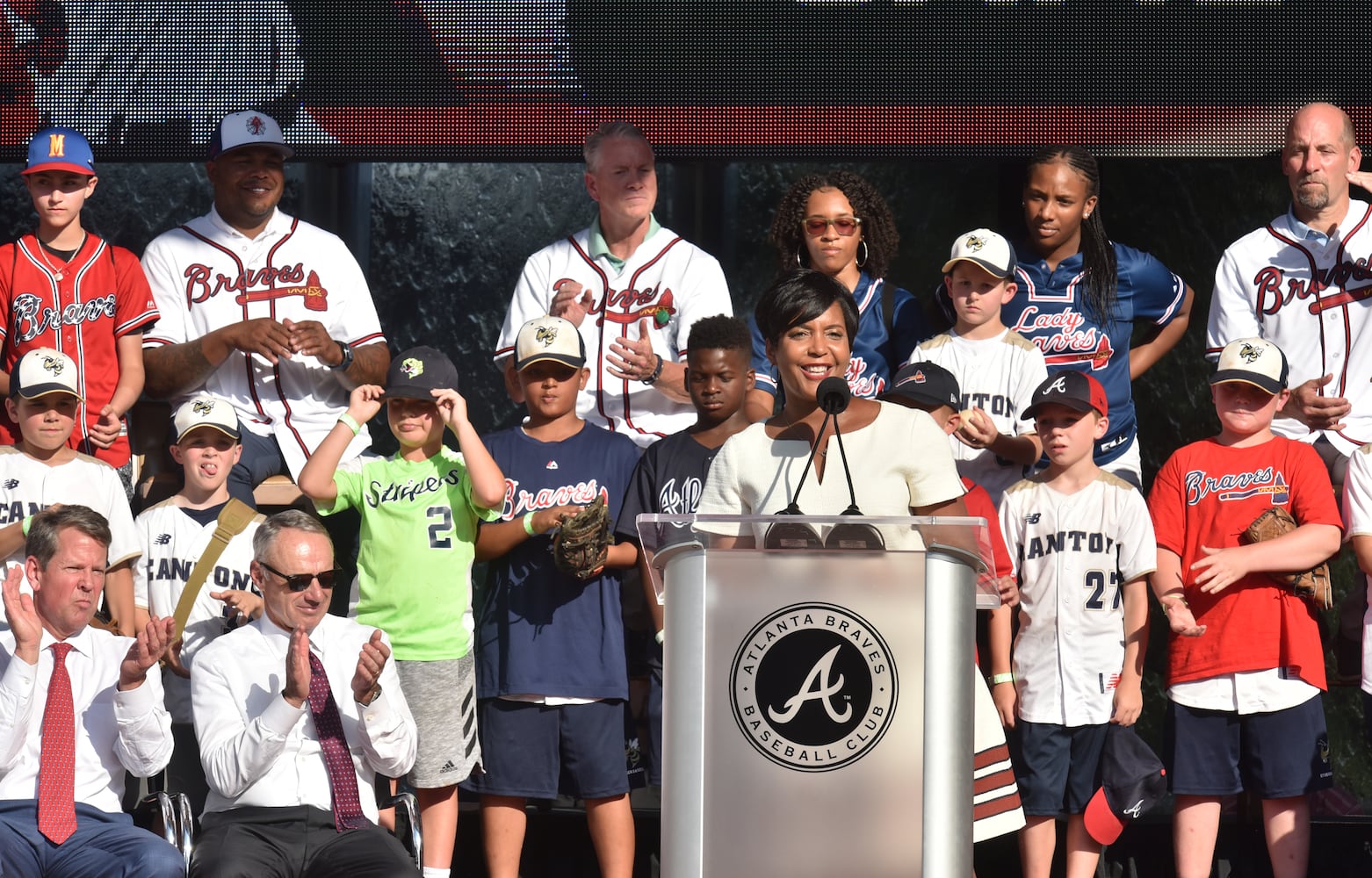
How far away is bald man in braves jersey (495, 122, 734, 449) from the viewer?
5383 millimetres

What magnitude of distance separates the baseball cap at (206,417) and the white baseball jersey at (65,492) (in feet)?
0.81

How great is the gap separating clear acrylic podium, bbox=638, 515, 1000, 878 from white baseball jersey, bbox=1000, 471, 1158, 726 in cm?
219

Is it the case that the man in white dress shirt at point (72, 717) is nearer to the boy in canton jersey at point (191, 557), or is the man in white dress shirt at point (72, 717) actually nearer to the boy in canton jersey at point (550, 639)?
the boy in canton jersey at point (191, 557)

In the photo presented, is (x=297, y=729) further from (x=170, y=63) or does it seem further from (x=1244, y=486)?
(x=1244, y=486)

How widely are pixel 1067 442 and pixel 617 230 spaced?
1.68 metres

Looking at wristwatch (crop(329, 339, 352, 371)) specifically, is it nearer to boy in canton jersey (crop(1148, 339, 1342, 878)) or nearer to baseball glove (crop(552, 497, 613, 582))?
baseball glove (crop(552, 497, 613, 582))

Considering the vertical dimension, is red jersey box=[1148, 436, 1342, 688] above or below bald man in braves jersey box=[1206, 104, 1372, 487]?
below

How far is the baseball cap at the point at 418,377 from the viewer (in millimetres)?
4898

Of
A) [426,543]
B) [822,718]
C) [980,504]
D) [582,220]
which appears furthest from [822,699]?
[582,220]

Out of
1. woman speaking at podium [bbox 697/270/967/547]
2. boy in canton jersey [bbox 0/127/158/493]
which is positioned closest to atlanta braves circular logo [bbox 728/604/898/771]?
woman speaking at podium [bbox 697/270/967/547]

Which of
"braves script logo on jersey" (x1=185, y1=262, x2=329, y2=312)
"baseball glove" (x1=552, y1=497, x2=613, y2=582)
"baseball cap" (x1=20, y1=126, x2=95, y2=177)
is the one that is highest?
"baseball cap" (x1=20, y1=126, x2=95, y2=177)

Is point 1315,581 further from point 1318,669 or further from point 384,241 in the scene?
point 384,241

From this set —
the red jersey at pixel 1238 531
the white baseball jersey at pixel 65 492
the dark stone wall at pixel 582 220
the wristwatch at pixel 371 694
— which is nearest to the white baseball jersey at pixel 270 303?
the white baseball jersey at pixel 65 492

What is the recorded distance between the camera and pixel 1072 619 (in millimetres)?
4668
